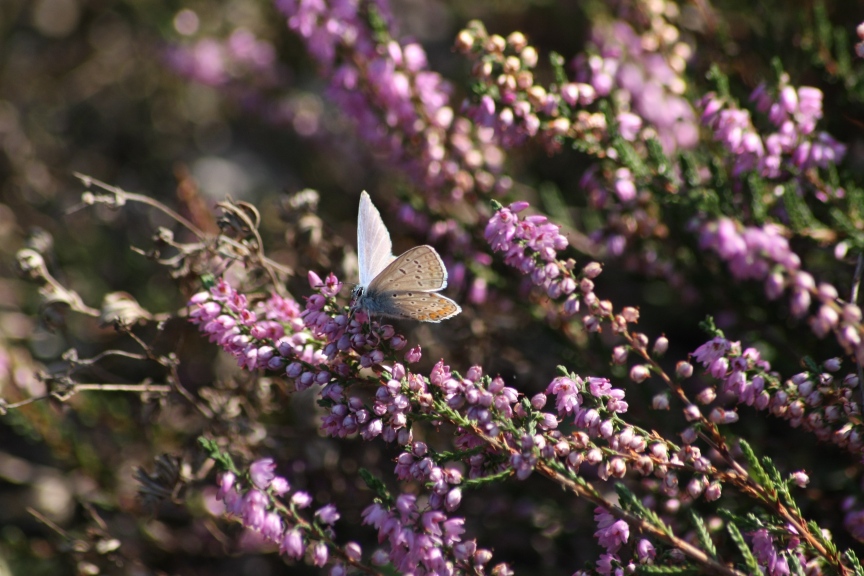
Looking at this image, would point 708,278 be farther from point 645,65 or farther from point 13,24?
point 13,24

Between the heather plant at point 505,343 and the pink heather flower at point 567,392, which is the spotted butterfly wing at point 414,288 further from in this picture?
the pink heather flower at point 567,392

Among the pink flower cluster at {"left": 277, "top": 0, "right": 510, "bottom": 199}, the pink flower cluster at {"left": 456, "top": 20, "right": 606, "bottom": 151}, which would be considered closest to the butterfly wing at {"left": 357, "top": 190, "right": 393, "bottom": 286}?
the pink flower cluster at {"left": 456, "top": 20, "right": 606, "bottom": 151}

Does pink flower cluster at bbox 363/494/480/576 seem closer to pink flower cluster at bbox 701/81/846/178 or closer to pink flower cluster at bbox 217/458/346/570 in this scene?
pink flower cluster at bbox 217/458/346/570

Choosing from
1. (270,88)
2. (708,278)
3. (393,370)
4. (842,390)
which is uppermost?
(842,390)

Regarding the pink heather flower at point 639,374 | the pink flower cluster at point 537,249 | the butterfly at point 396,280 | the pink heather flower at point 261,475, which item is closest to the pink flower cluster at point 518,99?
the pink flower cluster at point 537,249

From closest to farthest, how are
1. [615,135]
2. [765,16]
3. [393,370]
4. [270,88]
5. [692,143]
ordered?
1. [393,370]
2. [615,135]
3. [765,16]
4. [692,143]
5. [270,88]

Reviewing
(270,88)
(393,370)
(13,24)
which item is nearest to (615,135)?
(393,370)

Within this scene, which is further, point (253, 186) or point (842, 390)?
point (253, 186)
